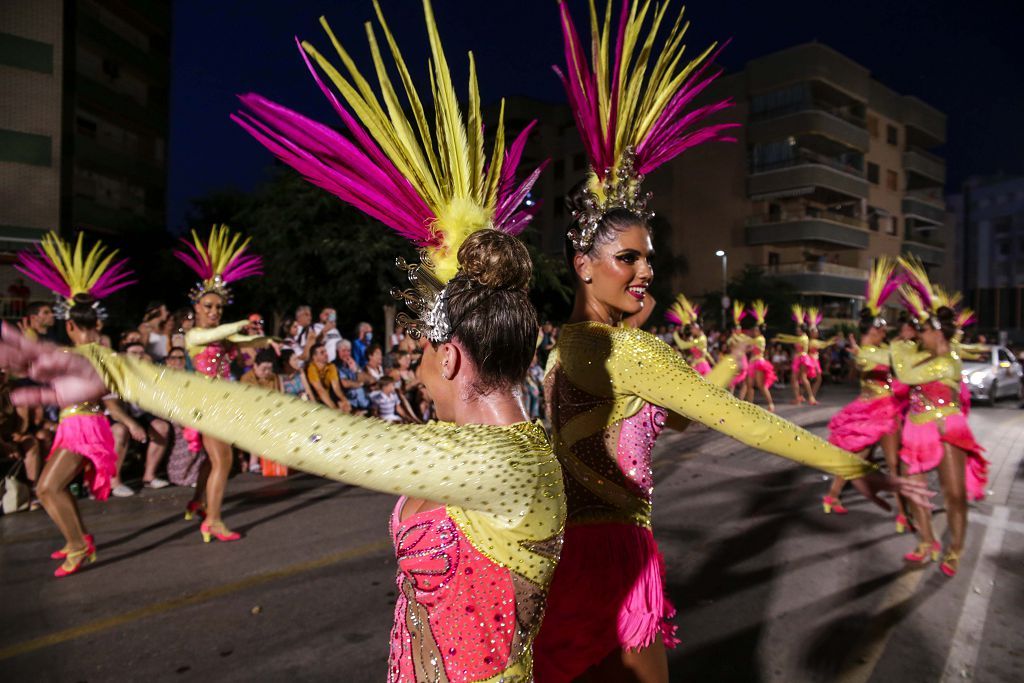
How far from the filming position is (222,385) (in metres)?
1.26

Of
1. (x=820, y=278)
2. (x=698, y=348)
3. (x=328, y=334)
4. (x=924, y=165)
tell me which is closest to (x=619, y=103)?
(x=328, y=334)

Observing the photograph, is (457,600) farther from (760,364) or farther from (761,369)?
(761,369)

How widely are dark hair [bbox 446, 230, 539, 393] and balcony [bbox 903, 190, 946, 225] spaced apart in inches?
2055

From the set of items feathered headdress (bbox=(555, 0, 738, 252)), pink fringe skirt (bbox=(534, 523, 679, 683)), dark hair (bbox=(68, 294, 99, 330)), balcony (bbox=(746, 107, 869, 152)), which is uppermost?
balcony (bbox=(746, 107, 869, 152))

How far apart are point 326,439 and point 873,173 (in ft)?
163

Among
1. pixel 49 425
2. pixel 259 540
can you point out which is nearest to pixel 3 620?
pixel 259 540

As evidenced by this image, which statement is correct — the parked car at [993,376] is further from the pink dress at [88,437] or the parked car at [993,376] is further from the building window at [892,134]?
the building window at [892,134]

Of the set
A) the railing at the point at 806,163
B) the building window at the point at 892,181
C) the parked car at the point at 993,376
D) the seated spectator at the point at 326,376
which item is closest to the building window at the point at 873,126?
the building window at the point at 892,181

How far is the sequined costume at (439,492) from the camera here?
4.00 ft

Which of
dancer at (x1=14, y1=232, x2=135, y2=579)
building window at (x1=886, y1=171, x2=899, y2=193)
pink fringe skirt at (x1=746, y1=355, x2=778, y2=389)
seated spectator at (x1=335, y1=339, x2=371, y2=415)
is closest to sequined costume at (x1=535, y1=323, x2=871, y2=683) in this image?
dancer at (x1=14, y1=232, x2=135, y2=579)

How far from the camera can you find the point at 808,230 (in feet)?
121

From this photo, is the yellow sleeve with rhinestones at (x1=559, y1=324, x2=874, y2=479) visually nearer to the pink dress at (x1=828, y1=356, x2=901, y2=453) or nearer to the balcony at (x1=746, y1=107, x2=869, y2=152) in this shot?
the pink dress at (x1=828, y1=356, x2=901, y2=453)

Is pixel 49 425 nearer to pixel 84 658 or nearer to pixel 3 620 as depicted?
pixel 3 620

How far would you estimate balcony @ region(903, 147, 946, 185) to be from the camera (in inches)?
1775
